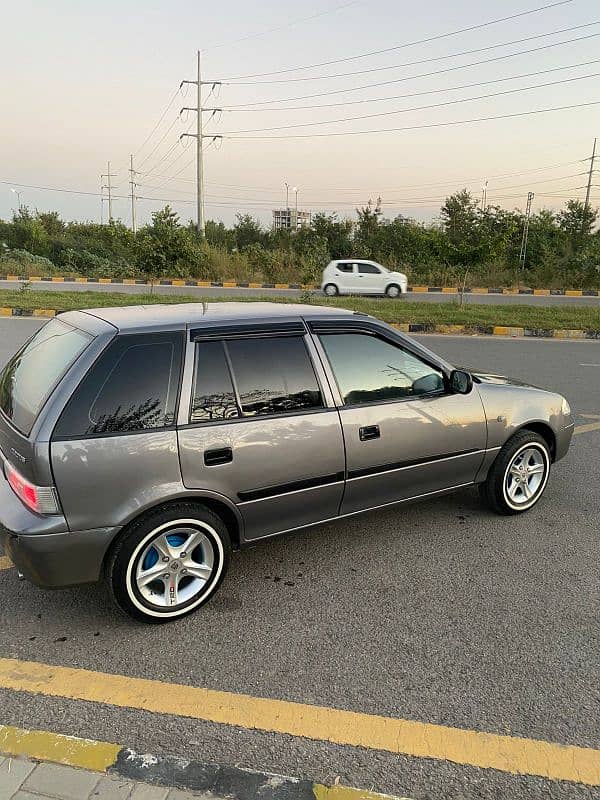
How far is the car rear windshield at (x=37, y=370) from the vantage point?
2.75 m

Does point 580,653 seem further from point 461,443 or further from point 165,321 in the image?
point 165,321

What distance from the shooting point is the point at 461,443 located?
3719 millimetres

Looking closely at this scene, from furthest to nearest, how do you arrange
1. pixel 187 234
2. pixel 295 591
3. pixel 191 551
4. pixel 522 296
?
pixel 187 234 < pixel 522 296 < pixel 295 591 < pixel 191 551

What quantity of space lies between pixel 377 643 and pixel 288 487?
2.94ft

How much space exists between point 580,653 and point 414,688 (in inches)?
33.1

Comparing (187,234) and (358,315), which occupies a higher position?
(187,234)

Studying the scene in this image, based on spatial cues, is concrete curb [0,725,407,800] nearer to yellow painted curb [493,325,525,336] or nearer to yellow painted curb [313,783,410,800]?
yellow painted curb [313,783,410,800]

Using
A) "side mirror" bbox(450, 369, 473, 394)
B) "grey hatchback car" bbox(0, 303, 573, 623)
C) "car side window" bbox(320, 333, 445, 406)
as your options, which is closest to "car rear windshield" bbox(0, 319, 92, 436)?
"grey hatchback car" bbox(0, 303, 573, 623)

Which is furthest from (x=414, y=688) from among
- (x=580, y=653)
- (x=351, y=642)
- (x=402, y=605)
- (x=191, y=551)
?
(x=191, y=551)

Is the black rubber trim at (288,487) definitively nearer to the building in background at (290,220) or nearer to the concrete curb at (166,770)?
the concrete curb at (166,770)

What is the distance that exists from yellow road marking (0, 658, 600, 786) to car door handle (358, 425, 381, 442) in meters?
1.45

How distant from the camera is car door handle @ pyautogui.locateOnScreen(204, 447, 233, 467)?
283cm

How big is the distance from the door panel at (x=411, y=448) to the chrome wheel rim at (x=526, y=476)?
14.2 inches

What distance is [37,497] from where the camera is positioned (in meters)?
2.54
